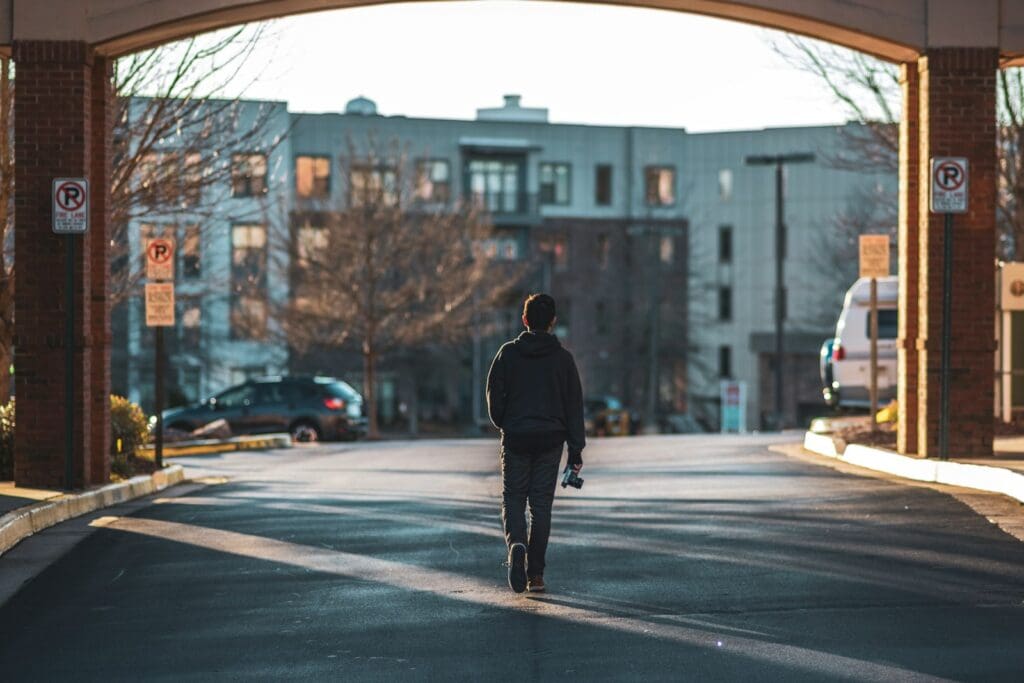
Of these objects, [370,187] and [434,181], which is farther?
[434,181]

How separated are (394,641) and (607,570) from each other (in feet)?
8.65

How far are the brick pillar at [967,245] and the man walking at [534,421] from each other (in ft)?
26.8

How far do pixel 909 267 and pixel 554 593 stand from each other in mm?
9593

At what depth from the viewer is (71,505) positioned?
15289 mm

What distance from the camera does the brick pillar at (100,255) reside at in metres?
17.0

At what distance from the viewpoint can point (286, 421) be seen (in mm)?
38000

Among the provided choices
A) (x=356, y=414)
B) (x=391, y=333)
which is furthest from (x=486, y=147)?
(x=356, y=414)

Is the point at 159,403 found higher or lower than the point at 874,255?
lower

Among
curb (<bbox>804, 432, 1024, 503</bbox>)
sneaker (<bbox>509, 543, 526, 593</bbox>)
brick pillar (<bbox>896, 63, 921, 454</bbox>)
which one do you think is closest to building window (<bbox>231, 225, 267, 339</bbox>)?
curb (<bbox>804, 432, 1024, 503</bbox>)

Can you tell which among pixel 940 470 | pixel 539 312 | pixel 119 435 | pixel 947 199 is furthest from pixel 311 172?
pixel 539 312

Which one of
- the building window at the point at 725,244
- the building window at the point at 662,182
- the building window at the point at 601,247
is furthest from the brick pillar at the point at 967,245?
the building window at the point at 725,244

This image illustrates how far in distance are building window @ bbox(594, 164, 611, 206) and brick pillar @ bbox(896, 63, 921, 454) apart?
57.1m

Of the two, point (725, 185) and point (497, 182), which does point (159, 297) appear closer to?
point (497, 182)

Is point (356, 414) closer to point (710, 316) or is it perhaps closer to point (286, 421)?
point (286, 421)
